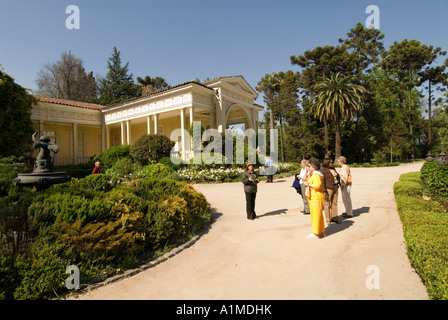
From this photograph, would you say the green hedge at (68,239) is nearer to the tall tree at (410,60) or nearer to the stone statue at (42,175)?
the stone statue at (42,175)

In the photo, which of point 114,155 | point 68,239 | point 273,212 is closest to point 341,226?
point 273,212

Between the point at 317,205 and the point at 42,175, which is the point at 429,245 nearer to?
the point at 317,205

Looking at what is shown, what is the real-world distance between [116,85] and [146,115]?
31.7 meters

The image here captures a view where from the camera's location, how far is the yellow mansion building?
1883 centimetres

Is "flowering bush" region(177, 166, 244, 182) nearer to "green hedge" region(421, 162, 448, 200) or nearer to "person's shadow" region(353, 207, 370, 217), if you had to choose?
"person's shadow" region(353, 207, 370, 217)

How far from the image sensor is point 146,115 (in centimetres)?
2062

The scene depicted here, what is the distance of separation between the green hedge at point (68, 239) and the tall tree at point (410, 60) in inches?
1859

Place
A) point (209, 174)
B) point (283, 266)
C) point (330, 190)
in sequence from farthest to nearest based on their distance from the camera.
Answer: point (209, 174) → point (330, 190) → point (283, 266)

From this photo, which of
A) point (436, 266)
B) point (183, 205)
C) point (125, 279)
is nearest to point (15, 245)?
Result: point (125, 279)

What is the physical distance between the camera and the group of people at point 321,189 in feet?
16.9

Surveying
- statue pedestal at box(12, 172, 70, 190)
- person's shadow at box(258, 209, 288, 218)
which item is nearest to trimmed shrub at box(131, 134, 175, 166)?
statue pedestal at box(12, 172, 70, 190)

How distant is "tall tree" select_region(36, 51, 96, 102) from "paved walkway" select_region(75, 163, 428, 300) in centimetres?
4543

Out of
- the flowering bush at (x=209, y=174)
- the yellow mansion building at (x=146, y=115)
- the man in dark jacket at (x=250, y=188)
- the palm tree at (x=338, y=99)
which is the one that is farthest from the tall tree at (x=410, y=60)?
the man in dark jacket at (x=250, y=188)

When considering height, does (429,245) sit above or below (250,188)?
below
